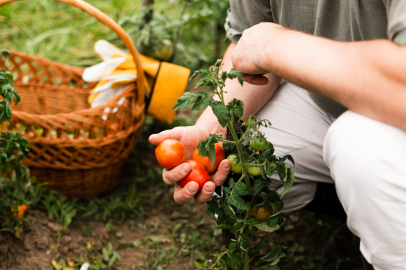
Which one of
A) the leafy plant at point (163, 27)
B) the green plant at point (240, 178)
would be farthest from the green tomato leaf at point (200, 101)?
the leafy plant at point (163, 27)

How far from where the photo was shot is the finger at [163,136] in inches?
45.1

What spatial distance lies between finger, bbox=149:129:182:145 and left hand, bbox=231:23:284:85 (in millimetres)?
302

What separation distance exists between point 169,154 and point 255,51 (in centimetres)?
39

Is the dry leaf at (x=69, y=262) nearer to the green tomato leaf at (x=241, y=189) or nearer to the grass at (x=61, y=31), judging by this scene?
the green tomato leaf at (x=241, y=189)

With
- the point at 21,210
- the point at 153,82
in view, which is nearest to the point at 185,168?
the point at 21,210

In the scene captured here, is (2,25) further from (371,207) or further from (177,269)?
(371,207)

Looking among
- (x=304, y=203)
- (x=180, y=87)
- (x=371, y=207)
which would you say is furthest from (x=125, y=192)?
(x=371, y=207)

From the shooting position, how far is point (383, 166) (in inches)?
33.0

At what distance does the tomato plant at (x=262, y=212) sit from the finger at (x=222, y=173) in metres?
0.15

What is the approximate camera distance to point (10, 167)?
134 centimetres

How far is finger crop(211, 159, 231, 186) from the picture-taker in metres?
1.03

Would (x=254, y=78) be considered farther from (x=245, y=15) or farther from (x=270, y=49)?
(x=245, y=15)

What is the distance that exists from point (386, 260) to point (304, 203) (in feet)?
1.76

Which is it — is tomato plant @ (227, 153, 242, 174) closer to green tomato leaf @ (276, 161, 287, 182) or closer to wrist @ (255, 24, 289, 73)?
green tomato leaf @ (276, 161, 287, 182)
